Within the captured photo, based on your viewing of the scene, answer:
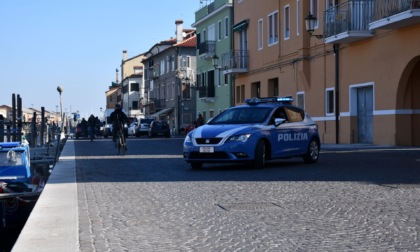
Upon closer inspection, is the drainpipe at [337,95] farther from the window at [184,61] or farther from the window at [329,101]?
the window at [184,61]

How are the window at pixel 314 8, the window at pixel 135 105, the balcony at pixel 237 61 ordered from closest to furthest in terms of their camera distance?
the window at pixel 314 8, the balcony at pixel 237 61, the window at pixel 135 105

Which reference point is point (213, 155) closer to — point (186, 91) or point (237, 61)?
point (237, 61)

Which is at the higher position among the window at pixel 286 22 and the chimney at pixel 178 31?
the chimney at pixel 178 31

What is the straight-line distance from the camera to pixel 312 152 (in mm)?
18406

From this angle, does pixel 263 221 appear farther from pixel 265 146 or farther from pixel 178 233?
pixel 265 146

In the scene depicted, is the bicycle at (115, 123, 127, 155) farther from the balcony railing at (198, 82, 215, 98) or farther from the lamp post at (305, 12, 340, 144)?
the balcony railing at (198, 82, 215, 98)

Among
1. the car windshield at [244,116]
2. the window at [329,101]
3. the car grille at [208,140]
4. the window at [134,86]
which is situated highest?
the window at [134,86]

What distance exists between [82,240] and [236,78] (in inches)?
1721

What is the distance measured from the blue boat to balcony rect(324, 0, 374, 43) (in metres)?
15.3

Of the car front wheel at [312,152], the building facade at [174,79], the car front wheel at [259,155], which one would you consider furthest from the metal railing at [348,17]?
the building facade at [174,79]

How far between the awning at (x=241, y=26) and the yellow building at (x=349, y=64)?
2989mm

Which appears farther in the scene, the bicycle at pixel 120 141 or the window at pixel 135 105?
the window at pixel 135 105

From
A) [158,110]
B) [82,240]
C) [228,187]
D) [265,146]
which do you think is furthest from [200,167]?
[158,110]

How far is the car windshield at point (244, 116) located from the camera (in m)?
16.9
